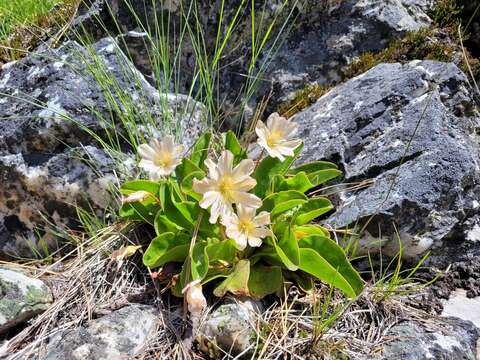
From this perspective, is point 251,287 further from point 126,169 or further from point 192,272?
point 126,169

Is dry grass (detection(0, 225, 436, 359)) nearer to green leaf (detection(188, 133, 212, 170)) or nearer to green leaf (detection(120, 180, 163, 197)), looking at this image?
green leaf (detection(120, 180, 163, 197))

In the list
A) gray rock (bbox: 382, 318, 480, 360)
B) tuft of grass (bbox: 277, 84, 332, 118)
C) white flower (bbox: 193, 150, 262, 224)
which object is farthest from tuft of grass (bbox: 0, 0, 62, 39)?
gray rock (bbox: 382, 318, 480, 360)

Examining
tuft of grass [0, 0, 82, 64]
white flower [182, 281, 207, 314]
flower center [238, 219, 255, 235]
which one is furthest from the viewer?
tuft of grass [0, 0, 82, 64]

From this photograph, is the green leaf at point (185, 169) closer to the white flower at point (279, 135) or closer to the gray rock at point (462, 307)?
the white flower at point (279, 135)

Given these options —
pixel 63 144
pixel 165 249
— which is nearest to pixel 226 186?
pixel 165 249

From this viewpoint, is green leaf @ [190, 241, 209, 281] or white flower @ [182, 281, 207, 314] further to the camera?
green leaf @ [190, 241, 209, 281]

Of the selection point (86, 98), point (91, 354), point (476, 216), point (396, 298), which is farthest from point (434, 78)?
point (91, 354)
